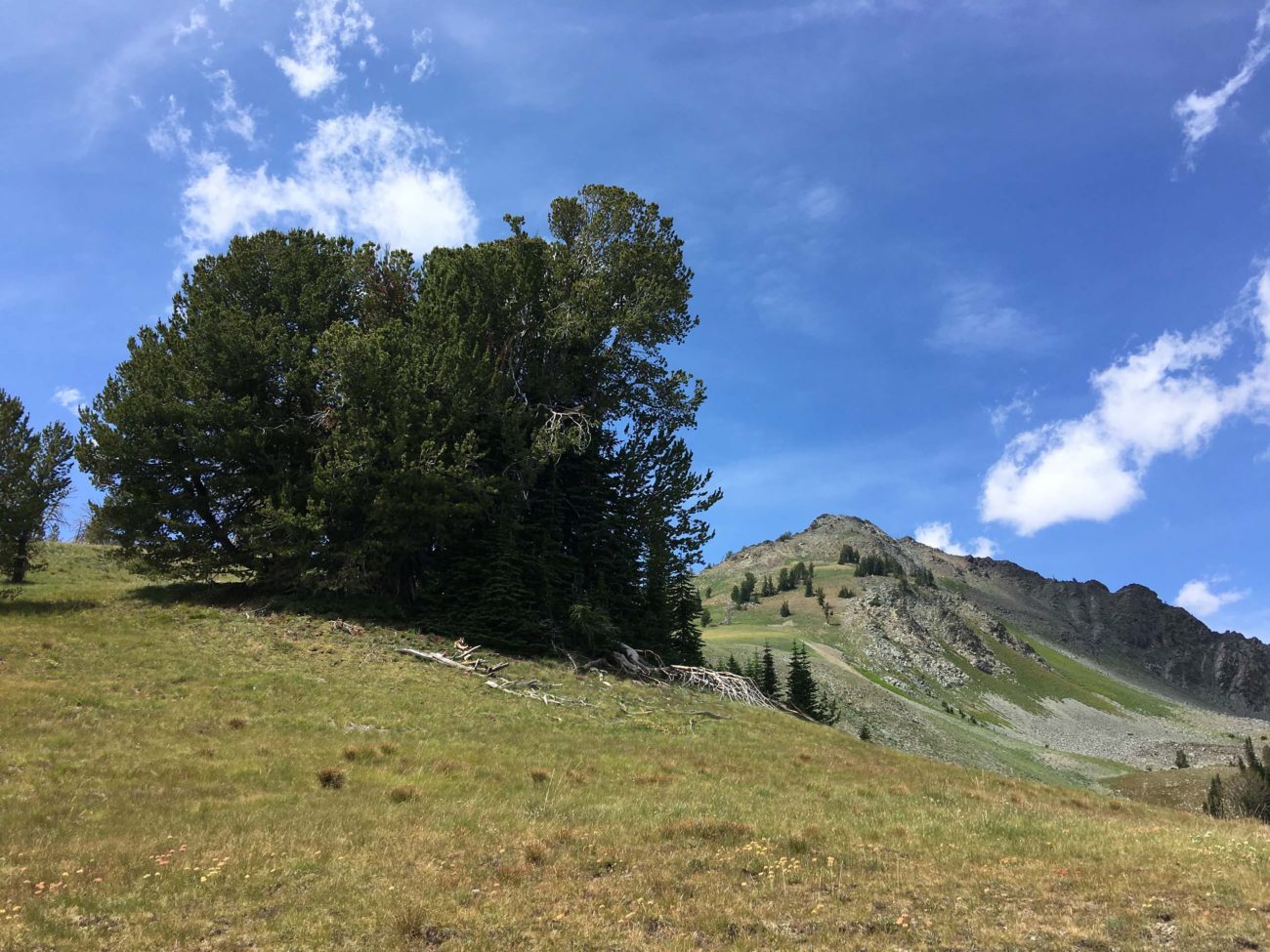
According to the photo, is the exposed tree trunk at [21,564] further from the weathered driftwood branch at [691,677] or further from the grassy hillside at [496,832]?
the weathered driftwood branch at [691,677]

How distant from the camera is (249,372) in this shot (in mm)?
35188

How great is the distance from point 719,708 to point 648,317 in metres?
20.2

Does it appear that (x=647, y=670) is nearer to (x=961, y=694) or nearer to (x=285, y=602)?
(x=285, y=602)

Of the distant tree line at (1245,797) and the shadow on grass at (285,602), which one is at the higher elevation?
the shadow on grass at (285,602)

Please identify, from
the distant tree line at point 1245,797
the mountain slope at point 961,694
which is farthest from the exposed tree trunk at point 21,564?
the mountain slope at point 961,694

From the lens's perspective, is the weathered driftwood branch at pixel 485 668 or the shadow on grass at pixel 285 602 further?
the shadow on grass at pixel 285 602

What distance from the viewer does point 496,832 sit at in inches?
530

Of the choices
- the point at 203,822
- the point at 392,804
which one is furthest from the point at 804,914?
the point at 203,822

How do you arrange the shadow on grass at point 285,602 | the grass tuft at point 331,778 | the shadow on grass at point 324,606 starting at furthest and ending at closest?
the shadow on grass at point 285,602 → the shadow on grass at point 324,606 → the grass tuft at point 331,778

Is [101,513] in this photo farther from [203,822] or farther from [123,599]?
[203,822]

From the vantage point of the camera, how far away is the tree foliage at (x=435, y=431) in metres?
33.2

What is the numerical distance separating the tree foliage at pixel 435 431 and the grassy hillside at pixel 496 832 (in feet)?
25.7

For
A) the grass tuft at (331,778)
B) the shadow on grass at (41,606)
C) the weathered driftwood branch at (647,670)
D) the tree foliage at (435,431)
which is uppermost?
the tree foliage at (435,431)

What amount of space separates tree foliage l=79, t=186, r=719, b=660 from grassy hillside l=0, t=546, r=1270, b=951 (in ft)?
25.7
